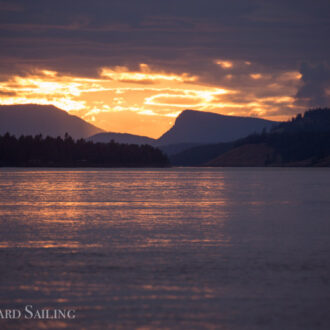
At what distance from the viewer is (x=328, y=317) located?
1720 centimetres

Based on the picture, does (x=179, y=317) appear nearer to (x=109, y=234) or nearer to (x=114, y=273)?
(x=114, y=273)

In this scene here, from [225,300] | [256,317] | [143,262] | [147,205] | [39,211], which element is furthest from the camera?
[147,205]

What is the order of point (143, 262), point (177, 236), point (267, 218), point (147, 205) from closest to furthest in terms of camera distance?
point (143, 262) → point (177, 236) → point (267, 218) → point (147, 205)

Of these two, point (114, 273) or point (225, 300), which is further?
point (114, 273)

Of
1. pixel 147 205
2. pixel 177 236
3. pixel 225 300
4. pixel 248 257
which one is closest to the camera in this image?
pixel 225 300

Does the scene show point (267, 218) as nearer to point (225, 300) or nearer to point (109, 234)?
point (109, 234)

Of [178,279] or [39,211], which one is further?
[39,211]

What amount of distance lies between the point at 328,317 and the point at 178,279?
6.77m

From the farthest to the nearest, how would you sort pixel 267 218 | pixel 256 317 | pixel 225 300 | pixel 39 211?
pixel 39 211
pixel 267 218
pixel 225 300
pixel 256 317

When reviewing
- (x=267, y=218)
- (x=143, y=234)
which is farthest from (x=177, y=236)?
(x=267, y=218)

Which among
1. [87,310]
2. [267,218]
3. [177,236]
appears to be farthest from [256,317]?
[267,218]

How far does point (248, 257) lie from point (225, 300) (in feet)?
28.8

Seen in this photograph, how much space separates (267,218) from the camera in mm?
49125

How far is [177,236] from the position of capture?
35688mm
